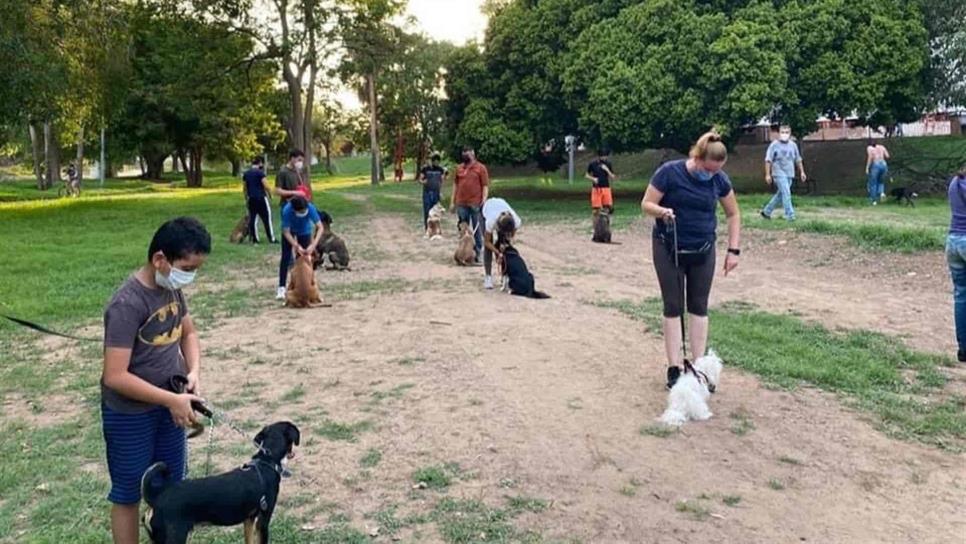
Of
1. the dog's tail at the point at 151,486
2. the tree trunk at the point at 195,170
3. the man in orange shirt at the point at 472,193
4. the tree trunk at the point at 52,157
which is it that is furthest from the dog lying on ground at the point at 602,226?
the tree trunk at the point at 195,170

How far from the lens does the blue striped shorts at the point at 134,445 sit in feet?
11.0

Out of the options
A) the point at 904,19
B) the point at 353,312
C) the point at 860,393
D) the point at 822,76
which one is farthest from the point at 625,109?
the point at 860,393

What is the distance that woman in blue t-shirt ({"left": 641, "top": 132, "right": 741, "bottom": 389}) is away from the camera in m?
5.95

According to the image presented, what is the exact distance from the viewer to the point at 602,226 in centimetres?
1584

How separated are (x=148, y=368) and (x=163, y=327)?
0.17 m

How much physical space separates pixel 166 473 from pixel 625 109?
1939cm

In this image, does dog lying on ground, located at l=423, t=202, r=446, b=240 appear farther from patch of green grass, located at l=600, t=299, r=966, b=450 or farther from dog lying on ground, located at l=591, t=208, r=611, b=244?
patch of green grass, located at l=600, t=299, r=966, b=450

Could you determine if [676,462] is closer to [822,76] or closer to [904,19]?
[822,76]

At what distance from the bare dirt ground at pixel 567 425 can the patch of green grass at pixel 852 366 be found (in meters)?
0.24

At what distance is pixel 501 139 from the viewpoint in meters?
24.2

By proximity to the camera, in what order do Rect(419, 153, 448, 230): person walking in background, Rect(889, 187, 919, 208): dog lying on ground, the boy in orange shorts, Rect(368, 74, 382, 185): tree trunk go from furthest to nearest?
1. Rect(368, 74, 382, 185): tree trunk
2. Rect(889, 187, 919, 208): dog lying on ground
3. Rect(419, 153, 448, 230): person walking in background
4. the boy in orange shorts

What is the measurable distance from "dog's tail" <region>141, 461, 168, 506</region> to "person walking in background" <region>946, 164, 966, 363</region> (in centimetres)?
661

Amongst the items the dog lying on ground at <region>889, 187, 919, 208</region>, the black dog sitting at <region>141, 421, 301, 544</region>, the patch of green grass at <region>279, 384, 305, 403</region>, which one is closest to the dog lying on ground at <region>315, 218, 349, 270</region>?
the patch of green grass at <region>279, 384, 305, 403</region>

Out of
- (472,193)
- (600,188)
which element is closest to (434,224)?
(600,188)
